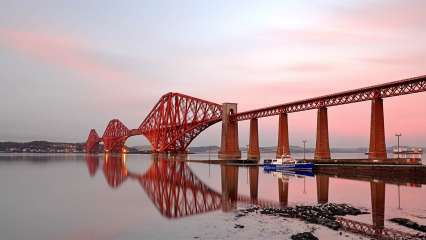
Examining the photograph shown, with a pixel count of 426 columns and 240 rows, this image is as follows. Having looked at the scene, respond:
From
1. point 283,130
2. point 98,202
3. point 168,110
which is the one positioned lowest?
point 98,202

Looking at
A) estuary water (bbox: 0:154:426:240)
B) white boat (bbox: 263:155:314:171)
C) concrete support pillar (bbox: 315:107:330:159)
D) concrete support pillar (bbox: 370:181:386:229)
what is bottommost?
estuary water (bbox: 0:154:426:240)

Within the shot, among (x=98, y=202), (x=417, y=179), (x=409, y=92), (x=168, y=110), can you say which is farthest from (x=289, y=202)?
(x=168, y=110)

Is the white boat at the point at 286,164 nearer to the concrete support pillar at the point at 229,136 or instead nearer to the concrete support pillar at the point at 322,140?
the concrete support pillar at the point at 322,140

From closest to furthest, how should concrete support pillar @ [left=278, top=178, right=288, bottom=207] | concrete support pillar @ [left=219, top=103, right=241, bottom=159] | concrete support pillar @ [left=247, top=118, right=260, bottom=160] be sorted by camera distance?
concrete support pillar @ [left=278, top=178, right=288, bottom=207], concrete support pillar @ [left=247, top=118, right=260, bottom=160], concrete support pillar @ [left=219, top=103, right=241, bottom=159]

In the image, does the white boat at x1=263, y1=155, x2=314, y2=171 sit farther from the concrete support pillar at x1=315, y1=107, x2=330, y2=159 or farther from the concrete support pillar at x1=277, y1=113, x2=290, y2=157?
the concrete support pillar at x1=277, y1=113, x2=290, y2=157

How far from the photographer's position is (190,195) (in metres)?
34.6

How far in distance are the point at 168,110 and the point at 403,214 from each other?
396 ft

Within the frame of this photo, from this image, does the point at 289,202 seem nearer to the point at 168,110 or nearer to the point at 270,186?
the point at 270,186

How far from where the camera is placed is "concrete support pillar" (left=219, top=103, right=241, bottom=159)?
94.2m

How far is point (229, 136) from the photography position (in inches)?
3787

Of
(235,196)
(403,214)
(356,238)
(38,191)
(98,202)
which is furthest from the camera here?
(38,191)

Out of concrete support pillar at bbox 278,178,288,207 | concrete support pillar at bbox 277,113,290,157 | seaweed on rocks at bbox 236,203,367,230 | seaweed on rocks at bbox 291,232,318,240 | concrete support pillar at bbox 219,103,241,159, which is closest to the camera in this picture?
seaweed on rocks at bbox 291,232,318,240

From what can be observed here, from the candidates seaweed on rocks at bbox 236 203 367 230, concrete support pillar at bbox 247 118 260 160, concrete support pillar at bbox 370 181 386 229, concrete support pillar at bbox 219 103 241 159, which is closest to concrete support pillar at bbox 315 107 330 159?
concrete support pillar at bbox 370 181 386 229

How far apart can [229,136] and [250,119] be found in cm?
922
